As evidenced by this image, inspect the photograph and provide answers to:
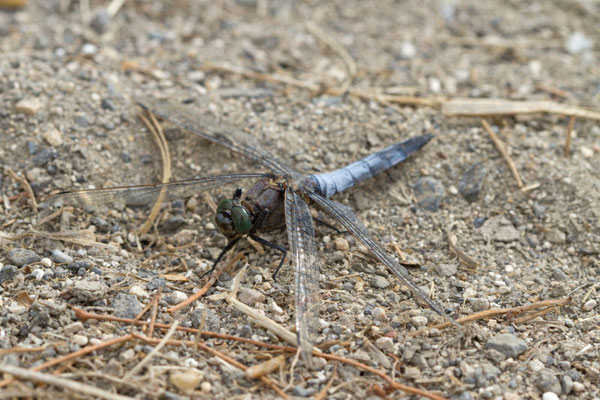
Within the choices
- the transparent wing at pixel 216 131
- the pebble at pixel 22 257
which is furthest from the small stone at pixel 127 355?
the transparent wing at pixel 216 131

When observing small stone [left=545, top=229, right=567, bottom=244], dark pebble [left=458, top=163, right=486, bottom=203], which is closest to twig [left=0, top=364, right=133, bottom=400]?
dark pebble [left=458, top=163, right=486, bottom=203]

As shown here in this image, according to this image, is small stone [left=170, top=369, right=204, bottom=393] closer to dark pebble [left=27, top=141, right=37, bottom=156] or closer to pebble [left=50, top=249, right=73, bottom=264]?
pebble [left=50, top=249, right=73, bottom=264]

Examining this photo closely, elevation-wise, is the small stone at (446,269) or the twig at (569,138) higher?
the twig at (569,138)

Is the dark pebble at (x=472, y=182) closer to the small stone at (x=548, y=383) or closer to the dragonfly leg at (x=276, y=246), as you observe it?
the dragonfly leg at (x=276, y=246)

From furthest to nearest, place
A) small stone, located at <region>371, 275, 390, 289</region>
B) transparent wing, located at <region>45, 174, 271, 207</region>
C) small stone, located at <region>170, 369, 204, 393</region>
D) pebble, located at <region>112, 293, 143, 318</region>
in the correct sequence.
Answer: transparent wing, located at <region>45, 174, 271, 207</region>, small stone, located at <region>371, 275, 390, 289</region>, pebble, located at <region>112, 293, 143, 318</region>, small stone, located at <region>170, 369, 204, 393</region>

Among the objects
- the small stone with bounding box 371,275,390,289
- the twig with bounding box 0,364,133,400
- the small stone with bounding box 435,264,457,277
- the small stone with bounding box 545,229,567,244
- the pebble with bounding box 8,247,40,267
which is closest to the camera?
the twig with bounding box 0,364,133,400

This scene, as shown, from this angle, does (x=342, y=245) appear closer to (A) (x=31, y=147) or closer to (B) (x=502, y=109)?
(B) (x=502, y=109)
